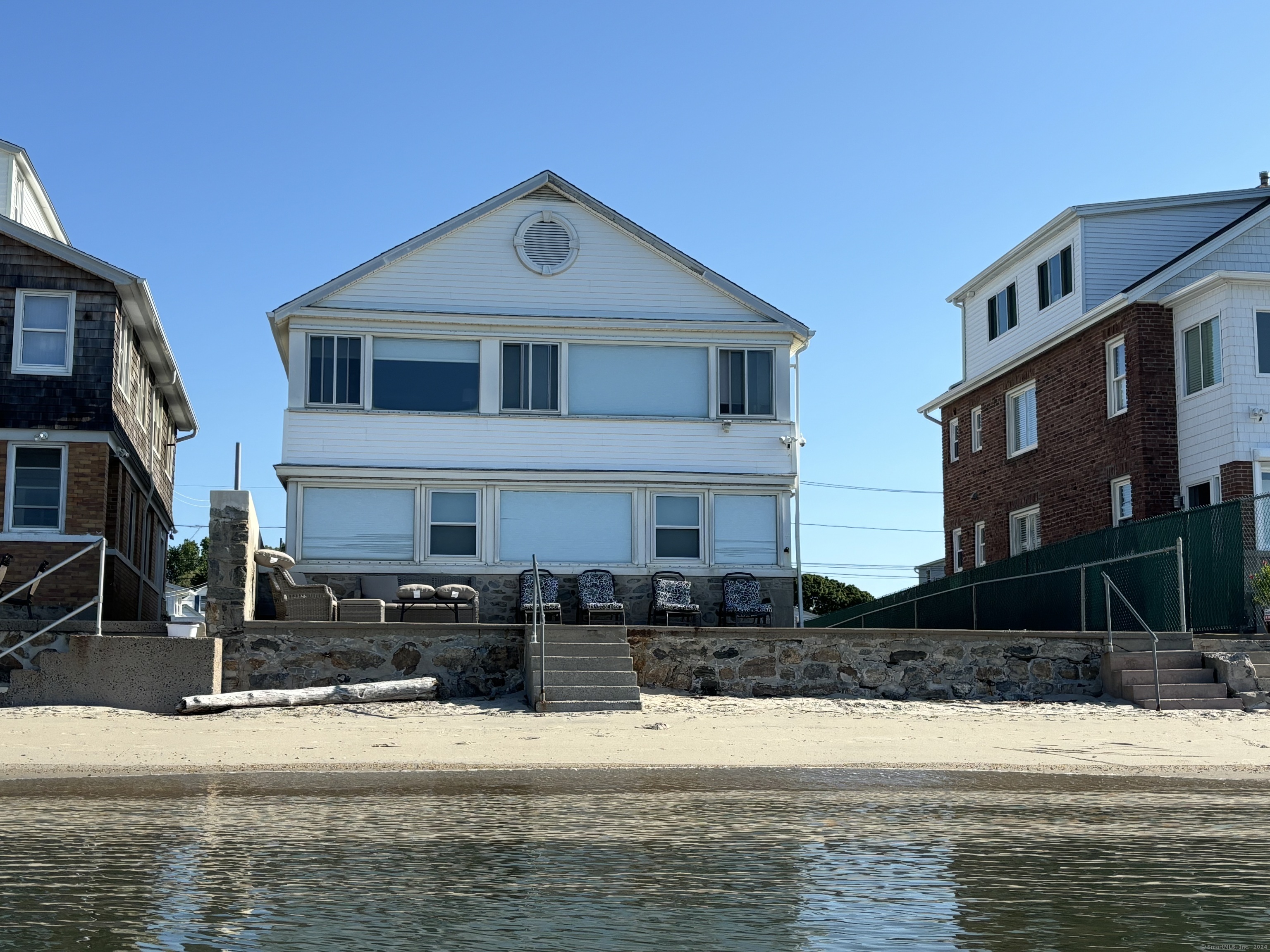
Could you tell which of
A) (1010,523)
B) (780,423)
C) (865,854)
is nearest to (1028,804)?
(865,854)

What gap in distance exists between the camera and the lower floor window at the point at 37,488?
67.6 feet

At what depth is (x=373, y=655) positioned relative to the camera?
16.4 metres

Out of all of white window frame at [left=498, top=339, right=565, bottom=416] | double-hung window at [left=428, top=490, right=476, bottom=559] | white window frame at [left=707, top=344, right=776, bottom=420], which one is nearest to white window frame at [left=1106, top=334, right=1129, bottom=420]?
white window frame at [left=707, top=344, right=776, bottom=420]

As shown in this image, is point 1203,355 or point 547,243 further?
point 547,243

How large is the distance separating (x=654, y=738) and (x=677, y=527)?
983 cm

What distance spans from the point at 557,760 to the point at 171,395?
65.0 feet

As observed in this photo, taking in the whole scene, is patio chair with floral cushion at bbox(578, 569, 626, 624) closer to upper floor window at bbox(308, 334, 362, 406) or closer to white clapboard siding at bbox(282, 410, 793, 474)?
white clapboard siding at bbox(282, 410, 793, 474)

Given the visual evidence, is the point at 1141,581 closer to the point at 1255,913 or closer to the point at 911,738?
the point at 911,738

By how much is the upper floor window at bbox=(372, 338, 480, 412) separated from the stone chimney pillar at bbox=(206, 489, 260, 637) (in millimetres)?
6559

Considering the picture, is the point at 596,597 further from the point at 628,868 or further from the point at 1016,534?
the point at 628,868

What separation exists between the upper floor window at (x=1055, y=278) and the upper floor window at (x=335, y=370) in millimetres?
13382

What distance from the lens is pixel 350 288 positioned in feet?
76.1

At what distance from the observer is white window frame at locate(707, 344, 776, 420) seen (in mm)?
23609

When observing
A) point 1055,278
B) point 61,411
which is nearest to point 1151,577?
point 1055,278
